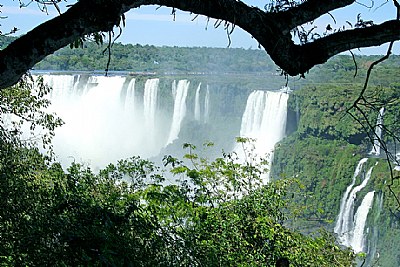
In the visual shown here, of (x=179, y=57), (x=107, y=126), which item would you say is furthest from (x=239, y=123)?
(x=179, y=57)

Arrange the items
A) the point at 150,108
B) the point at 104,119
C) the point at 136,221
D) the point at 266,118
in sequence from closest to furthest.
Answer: the point at 136,221 < the point at 266,118 < the point at 150,108 < the point at 104,119

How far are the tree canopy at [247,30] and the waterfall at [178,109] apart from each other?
78.8 ft

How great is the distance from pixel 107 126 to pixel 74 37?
88.7 feet

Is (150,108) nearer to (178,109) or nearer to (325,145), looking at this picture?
(178,109)

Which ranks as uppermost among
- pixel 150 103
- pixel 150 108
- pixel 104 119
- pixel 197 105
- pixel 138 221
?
pixel 138 221

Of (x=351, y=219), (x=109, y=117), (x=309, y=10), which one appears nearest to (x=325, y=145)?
(x=351, y=219)

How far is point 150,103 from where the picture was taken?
84.9 ft

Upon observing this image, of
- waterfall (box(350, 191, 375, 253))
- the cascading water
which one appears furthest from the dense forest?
the cascading water

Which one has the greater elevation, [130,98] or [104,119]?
[130,98]

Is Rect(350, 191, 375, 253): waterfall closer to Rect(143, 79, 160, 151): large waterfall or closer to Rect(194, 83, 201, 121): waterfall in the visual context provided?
Rect(194, 83, 201, 121): waterfall

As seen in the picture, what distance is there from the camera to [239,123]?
25781 millimetres

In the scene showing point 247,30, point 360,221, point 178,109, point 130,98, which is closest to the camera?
point 247,30

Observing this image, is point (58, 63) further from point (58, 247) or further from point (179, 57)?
point (58, 247)

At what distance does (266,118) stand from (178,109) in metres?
5.05
